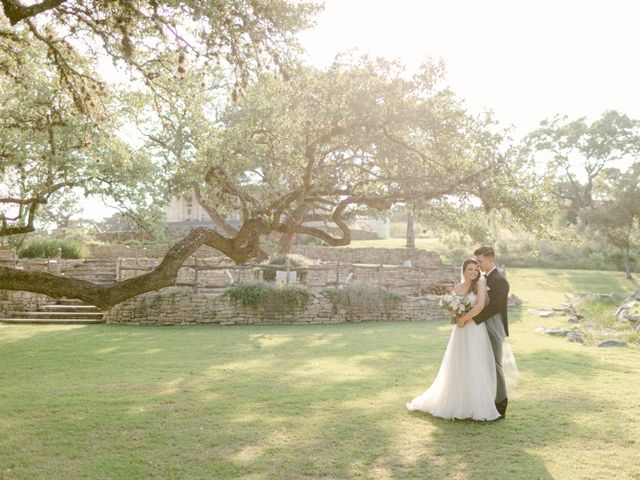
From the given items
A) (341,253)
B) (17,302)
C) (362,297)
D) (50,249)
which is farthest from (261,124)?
(341,253)

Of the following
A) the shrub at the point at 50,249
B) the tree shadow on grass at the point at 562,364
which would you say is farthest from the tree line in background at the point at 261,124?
the shrub at the point at 50,249

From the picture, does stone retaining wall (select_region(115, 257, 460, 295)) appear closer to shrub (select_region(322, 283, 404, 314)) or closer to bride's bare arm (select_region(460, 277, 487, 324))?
shrub (select_region(322, 283, 404, 314))

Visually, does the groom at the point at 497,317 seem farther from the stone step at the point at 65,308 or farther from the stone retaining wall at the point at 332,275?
the stone step at the point at 65,308

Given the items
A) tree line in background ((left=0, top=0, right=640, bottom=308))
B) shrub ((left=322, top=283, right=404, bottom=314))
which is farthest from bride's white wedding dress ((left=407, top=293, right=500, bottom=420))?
shrub ((left=322, top=283, right=404, bottom=314))

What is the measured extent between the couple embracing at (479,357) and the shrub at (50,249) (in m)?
26.4

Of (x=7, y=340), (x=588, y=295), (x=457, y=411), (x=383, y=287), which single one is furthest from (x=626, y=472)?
(x=588, y=295)

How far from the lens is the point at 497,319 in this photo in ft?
25.2

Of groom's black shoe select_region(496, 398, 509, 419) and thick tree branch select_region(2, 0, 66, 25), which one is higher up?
thick tree branch select_region(2, 0, 66, 25)

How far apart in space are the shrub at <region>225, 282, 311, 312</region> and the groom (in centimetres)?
1265

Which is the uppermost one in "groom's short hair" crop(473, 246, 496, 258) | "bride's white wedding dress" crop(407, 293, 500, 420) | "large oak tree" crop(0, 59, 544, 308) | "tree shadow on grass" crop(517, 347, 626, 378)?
"large oak tree" crop(0, 59, 544, 308)

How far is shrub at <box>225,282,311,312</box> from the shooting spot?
1959 cm

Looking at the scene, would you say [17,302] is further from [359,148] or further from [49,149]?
[359,148]

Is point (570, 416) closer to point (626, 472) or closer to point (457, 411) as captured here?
point (457, 411)

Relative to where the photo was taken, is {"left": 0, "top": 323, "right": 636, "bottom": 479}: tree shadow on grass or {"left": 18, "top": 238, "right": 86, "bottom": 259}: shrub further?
{"left": 18, "top": 238, "right": 86, "bottom": 259}: shrub
